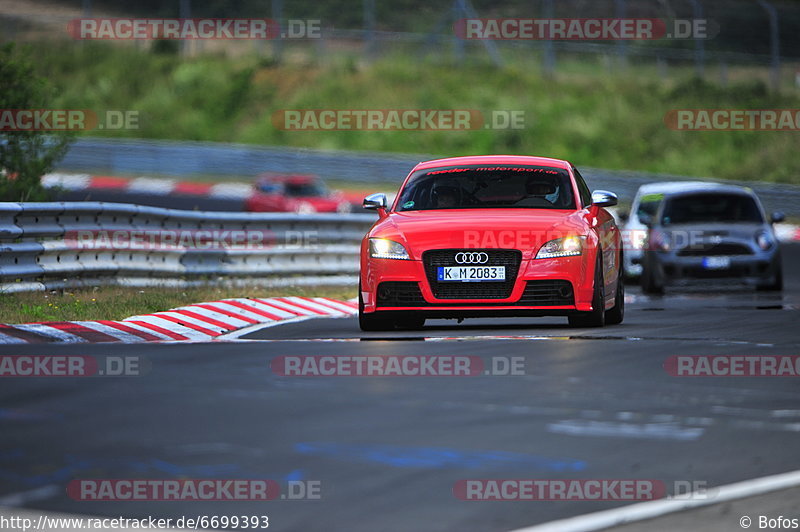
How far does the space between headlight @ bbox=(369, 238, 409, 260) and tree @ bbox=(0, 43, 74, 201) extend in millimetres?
7136

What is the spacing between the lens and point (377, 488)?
21.7 feet

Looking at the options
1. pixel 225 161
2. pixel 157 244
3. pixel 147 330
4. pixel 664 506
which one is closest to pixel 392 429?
pixel 664 506

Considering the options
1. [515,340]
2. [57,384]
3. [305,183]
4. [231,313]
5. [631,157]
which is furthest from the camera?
[631,157]

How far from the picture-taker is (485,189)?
14234 millimetres

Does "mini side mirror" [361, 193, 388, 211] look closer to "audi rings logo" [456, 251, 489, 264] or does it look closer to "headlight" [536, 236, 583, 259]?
"audi rings logo" [456, 251, 489, 264]

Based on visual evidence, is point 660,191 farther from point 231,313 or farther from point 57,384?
point 57,384

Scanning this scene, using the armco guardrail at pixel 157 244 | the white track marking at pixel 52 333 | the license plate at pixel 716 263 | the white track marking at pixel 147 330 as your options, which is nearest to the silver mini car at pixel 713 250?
the license plate at pixel 716 263

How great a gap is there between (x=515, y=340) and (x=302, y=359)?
2.09m

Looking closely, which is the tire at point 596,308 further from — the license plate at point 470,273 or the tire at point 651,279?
the tire at point 651,279

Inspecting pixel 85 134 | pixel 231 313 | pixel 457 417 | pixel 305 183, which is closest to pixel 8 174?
pixel 231 313

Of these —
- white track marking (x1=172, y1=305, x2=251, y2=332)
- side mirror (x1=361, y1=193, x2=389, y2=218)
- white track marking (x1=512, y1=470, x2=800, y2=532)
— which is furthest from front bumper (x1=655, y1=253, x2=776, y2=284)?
white track marking (x1=512, y1=470, x2=800, y2=532)

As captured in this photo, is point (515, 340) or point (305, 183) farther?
point (305, 183)

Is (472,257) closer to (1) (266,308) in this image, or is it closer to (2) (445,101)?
(1) (266,308)

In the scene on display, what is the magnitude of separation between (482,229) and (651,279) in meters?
7.88
